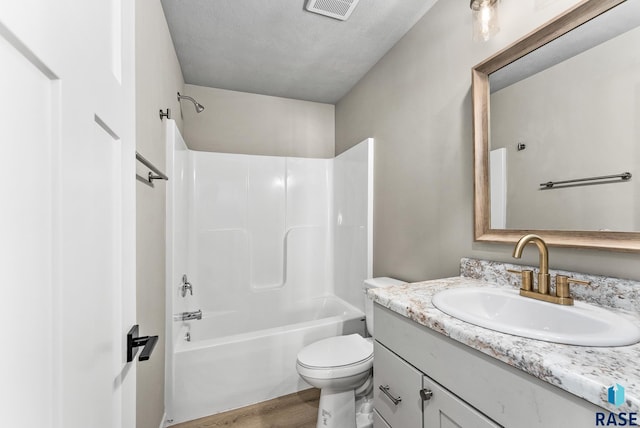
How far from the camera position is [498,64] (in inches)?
49.5

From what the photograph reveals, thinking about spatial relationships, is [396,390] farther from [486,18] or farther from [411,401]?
[486,18]

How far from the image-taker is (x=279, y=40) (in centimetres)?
195

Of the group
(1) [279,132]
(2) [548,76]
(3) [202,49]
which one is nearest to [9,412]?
(2) [548,76]

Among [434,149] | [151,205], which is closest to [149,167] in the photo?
[151,205]

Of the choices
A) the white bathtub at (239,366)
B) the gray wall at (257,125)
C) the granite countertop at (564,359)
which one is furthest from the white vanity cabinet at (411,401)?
the gray wall at (257,125)

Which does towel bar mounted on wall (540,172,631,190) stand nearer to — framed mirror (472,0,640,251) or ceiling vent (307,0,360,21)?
framed mirror (472,0,640,251)

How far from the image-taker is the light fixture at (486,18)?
4.03 feet

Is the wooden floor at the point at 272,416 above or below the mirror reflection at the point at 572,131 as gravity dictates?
below

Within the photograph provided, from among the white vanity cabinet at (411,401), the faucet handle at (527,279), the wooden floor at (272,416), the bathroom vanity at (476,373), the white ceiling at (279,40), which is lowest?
the wooden floor at (272,416)

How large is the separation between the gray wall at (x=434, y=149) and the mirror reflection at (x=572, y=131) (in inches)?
5.0

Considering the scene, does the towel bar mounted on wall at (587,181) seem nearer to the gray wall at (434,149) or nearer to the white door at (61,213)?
the gray wall at (434,149)

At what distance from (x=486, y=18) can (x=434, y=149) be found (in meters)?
0.64

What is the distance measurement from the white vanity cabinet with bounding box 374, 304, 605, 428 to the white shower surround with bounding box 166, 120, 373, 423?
1.08 meters

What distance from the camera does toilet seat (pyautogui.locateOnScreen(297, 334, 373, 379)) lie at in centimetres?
150
